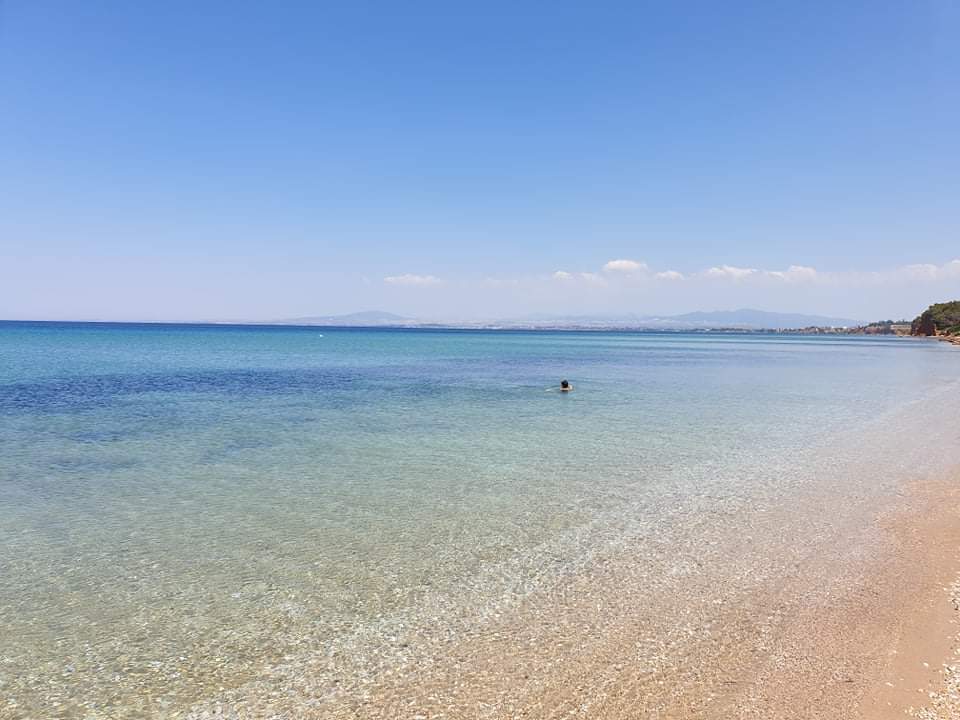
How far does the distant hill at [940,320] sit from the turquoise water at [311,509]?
5458 inches

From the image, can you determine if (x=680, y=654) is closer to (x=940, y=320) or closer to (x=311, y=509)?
(x=311, y=509)

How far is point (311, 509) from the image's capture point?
10828 mm

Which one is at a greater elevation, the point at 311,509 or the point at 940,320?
the point at 940,320

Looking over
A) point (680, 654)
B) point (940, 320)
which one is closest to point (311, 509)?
point (680, 654)

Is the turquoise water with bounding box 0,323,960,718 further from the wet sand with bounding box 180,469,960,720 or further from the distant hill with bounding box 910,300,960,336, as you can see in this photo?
the distant hill with bounding box 910,300,960,336

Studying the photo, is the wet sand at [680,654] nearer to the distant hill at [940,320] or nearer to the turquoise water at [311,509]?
the turquoise water at [311,509]

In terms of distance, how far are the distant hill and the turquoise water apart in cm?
13863

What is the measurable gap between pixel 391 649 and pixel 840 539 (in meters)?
7.72

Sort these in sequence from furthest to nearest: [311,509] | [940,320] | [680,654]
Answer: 1. [940,320]
2. [311,509]
3. [680,654]

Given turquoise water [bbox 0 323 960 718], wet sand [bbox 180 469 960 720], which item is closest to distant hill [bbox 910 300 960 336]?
turquoise water [bbox 0 323 960 718]

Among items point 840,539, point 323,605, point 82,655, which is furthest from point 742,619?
point 82,655

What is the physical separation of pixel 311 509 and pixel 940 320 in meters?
176

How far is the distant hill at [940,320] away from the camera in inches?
5197

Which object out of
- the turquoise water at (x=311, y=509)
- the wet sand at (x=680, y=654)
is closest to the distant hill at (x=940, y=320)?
the turquoise water at (x=311, y=509)
